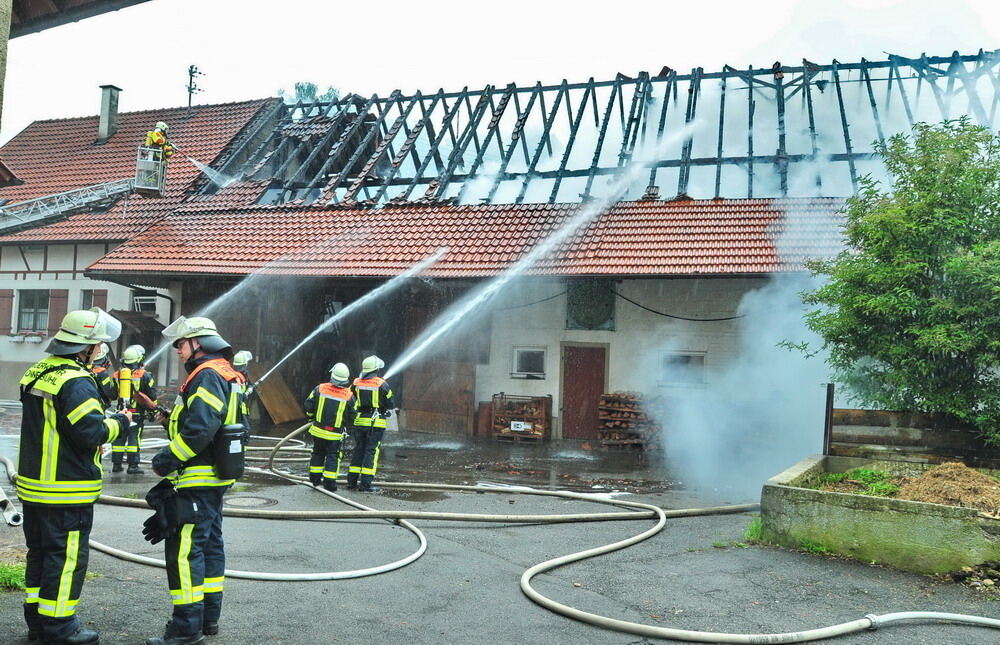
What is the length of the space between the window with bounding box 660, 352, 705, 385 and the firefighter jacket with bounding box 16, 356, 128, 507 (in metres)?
12.6

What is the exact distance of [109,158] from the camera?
23891 mm

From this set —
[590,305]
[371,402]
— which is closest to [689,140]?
[590,305]

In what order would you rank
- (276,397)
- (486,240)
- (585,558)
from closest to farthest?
(585,558) → (486,240) → (276,397)

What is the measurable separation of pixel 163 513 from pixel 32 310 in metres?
20.1

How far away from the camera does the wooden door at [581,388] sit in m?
16.5

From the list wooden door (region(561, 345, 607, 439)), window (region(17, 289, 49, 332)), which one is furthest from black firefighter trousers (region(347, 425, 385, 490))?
window (region(17, 289, 49, 332))

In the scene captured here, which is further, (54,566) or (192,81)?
(192,81)

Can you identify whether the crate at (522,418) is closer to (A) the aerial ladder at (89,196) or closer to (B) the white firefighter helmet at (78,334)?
(A) the aerial ladder at (89,196)

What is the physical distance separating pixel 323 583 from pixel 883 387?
7.08 metres

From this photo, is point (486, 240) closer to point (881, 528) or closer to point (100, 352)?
point (881, 528)

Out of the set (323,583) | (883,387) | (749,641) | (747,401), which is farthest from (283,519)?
(747,401)

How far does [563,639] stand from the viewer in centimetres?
491

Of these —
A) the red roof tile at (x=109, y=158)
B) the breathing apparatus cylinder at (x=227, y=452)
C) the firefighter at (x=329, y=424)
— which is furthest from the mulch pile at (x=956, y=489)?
the red roof tile at (x=109, y=158)

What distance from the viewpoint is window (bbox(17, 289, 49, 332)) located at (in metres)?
21.8
